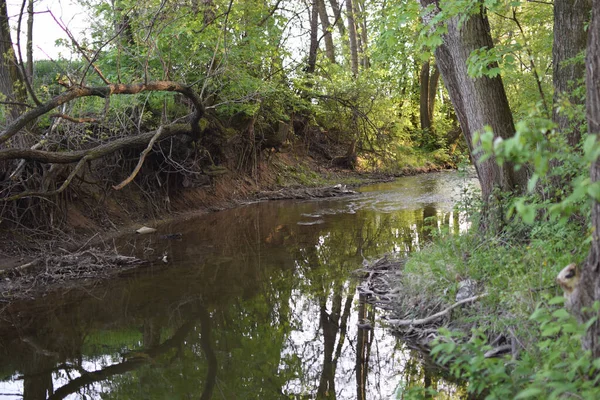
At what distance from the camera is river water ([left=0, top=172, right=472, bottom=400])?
5.00 meters

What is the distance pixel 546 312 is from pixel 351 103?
15.5 metres

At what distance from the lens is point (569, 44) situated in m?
6.11

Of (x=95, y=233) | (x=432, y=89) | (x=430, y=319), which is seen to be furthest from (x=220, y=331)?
(x=432, y=89)

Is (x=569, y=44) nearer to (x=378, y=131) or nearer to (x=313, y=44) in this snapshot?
(x=313, y=44)

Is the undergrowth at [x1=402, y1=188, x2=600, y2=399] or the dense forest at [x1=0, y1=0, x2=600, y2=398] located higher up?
the dense forest at [x1=0, y1=0, x2=600, y2=398]

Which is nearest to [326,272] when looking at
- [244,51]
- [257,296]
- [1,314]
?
[257,296]

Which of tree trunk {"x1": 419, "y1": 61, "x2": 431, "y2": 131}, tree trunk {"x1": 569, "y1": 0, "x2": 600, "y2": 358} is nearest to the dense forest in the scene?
tree trunk {"x1": 569, "y1": 0, "x2": 600, "y2": 358}

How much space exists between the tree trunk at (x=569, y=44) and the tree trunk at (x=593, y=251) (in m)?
2.90

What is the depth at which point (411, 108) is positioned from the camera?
2711 cm

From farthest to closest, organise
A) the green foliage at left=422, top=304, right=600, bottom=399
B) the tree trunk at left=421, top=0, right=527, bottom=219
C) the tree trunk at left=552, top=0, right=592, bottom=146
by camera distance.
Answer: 1. the tree trunk at left=421, top=0, right=527, bottom=219
2. the tree trunk at left=552, top=0, right=592, bottom=146
3. the green foliage at left=422, top=304, right=600, bottom=399

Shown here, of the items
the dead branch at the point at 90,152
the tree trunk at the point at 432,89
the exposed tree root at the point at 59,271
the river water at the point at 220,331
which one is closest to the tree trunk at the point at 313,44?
the dead branch at the point at 90,152

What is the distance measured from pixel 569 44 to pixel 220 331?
468 centimetres

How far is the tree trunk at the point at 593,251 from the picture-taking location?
2.96 m

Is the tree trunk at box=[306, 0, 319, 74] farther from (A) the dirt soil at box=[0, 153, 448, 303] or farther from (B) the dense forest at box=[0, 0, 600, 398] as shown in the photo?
(A) the dirt soil at box=[0, 153, 448, 303]
